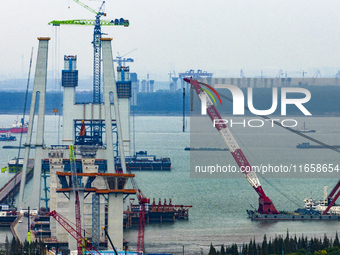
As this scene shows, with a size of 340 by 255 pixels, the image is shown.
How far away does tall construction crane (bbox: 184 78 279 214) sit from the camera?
168ft

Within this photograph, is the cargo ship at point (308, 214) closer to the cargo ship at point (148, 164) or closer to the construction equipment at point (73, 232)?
the construction equipment at point (73, 232)

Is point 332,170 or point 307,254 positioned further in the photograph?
point 332,170

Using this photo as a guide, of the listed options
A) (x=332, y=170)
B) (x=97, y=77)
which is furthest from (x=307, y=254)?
(x=332, y=170)

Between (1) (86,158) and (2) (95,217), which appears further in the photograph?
(1) (86,158)

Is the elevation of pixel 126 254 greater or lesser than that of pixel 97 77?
lesser

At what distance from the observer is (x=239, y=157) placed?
2135 inches

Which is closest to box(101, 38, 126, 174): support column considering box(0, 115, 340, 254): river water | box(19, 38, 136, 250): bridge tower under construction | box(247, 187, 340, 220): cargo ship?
box(19, 38, 136, 250): bridge tower under construction

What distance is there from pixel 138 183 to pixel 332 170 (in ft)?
75.5

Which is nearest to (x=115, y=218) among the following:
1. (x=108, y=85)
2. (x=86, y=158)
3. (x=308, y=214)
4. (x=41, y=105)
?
(x=86, y=158)

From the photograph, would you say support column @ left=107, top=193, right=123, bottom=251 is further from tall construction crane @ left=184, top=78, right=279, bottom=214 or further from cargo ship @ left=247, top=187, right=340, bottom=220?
tall construction crane @ left=184, top=78, right=279, bottom=214

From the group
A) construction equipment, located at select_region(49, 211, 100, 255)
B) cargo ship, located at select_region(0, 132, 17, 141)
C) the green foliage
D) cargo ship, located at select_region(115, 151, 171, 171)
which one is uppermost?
cargo ship, located at select_region(0, 132, 17, 141)

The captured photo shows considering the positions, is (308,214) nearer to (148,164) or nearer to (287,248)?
(287,248)

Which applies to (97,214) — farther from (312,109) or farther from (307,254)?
(312,109)

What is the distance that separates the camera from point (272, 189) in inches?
2532
